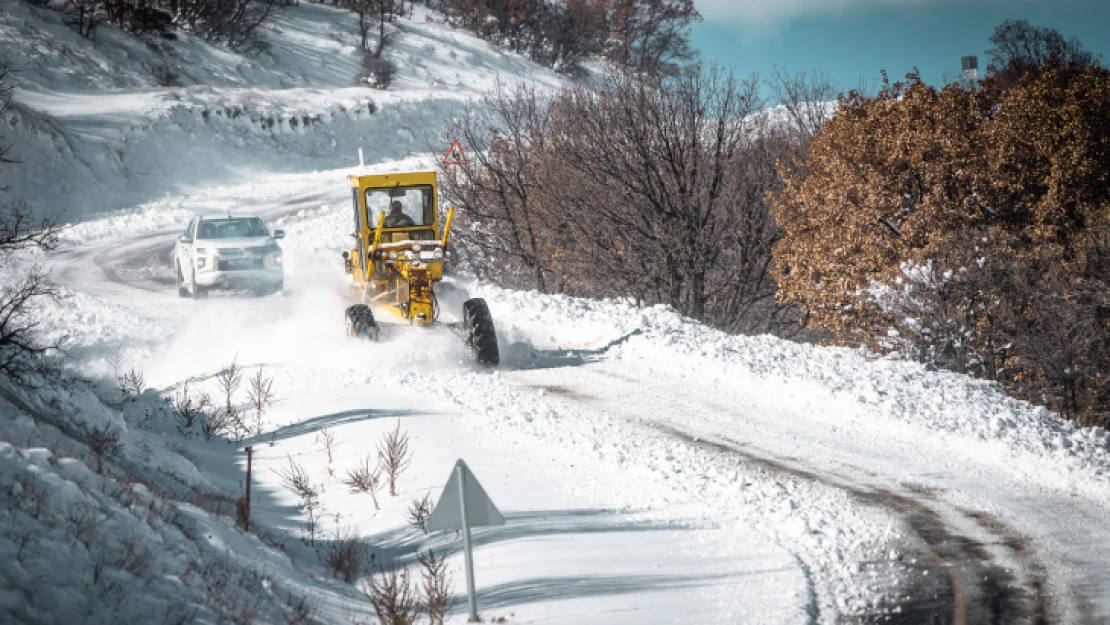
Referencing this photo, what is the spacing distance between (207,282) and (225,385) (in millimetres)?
7866

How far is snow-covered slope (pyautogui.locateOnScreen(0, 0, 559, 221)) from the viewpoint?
3806 cm

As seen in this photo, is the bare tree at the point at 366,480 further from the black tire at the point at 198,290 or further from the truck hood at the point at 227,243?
the black tire at the point at 198,290

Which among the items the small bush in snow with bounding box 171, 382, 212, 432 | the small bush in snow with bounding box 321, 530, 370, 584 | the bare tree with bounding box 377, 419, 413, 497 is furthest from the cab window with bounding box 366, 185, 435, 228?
the small bush in snow with bounding box 321, 530, 370, 584

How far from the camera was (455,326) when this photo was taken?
14.9m

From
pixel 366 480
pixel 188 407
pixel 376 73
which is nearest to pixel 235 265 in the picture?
pixel 188 407

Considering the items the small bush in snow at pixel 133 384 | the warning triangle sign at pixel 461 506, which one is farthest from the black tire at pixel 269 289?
the warning triangle sign at pixel 461 506

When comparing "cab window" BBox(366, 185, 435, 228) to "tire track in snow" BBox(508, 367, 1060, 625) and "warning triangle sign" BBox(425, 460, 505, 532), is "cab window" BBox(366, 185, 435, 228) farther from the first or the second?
"warning triangle sign" BBox(425, 460, 505, 532)

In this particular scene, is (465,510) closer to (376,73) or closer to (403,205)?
(403,205)

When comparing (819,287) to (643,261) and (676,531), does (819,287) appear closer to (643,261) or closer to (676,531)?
(643,261)

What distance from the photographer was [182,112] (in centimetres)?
4656

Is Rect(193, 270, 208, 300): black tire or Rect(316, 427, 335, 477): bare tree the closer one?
Rect(316, 427, 335, 477): bare tree

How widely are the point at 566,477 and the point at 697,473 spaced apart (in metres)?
1.28

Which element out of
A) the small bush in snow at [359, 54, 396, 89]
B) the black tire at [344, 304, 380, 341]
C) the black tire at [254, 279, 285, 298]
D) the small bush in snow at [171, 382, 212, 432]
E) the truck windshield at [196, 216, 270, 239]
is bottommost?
the small bush in snow at [171, 382, 212, 432]

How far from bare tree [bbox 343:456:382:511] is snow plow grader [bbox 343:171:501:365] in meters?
4.98
